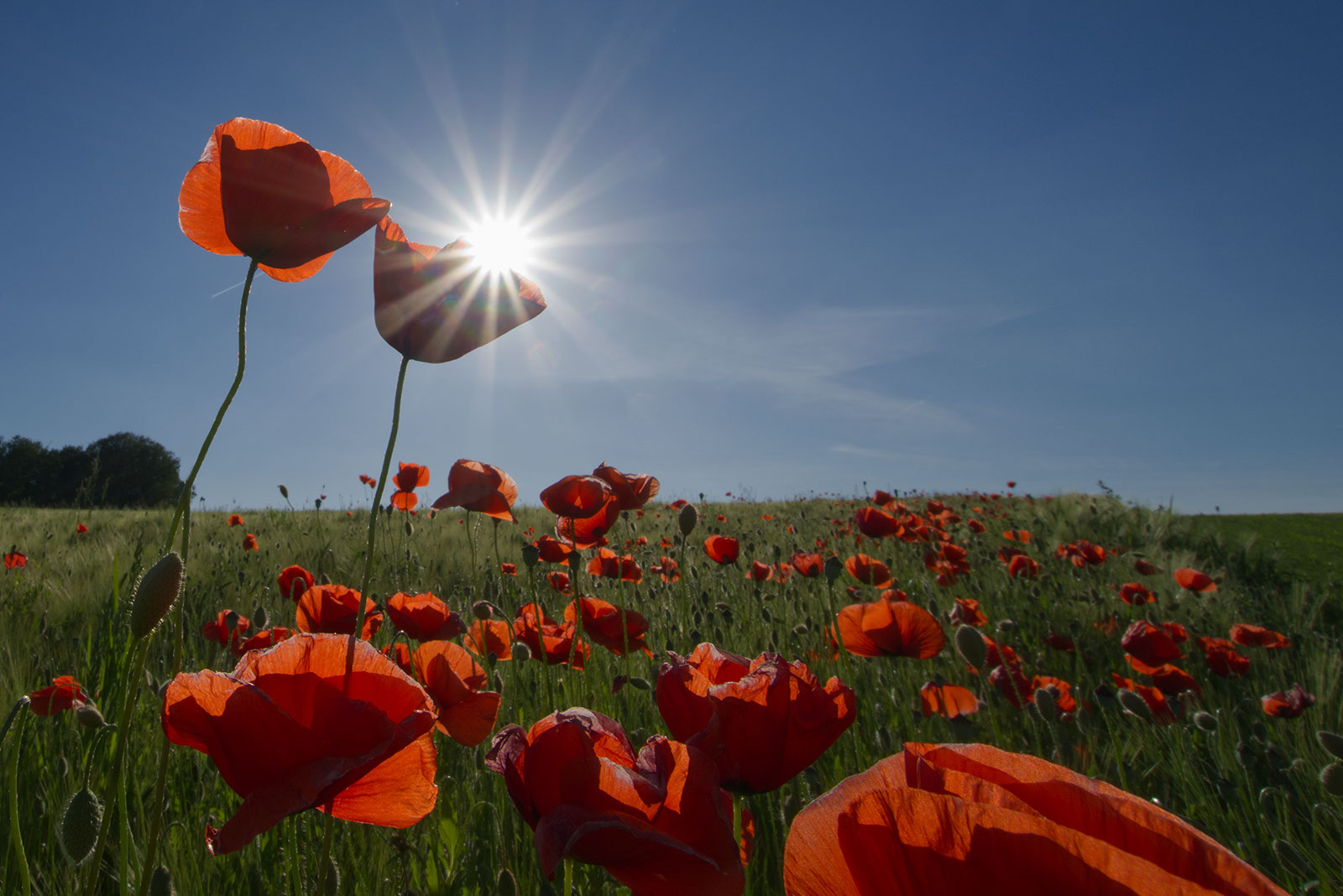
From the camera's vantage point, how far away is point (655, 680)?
172 centimetres

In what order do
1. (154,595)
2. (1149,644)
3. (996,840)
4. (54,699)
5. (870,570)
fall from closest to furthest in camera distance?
(996,840) < (154,595) < (54,699) < (1149,644) < (870,570)

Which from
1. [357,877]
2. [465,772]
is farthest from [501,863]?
[465,772]

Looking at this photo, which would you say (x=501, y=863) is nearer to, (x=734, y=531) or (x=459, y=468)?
(x=459, y=468)

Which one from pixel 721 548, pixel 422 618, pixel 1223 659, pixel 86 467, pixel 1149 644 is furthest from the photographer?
pixel 86 467

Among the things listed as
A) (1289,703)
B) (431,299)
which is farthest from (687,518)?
(1289,703)

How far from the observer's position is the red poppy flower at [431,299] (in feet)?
2.60

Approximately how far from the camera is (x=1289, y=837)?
160 cm

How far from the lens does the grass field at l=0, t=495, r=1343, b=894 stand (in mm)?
1246

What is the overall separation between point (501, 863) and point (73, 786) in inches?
42.6

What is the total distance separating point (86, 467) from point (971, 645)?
136ft

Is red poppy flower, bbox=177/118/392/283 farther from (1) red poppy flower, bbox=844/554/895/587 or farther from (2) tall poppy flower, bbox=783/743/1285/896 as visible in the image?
(1) red poppy flower, bbox=844/554/895/587

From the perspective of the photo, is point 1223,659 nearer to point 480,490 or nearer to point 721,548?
point 721,548

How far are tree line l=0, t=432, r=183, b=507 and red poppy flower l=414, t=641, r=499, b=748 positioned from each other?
120 ft

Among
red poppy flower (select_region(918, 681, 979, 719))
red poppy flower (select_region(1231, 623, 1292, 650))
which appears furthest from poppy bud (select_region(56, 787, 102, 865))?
red poppy flower (select_region(1231, 623, 1292, 650))
